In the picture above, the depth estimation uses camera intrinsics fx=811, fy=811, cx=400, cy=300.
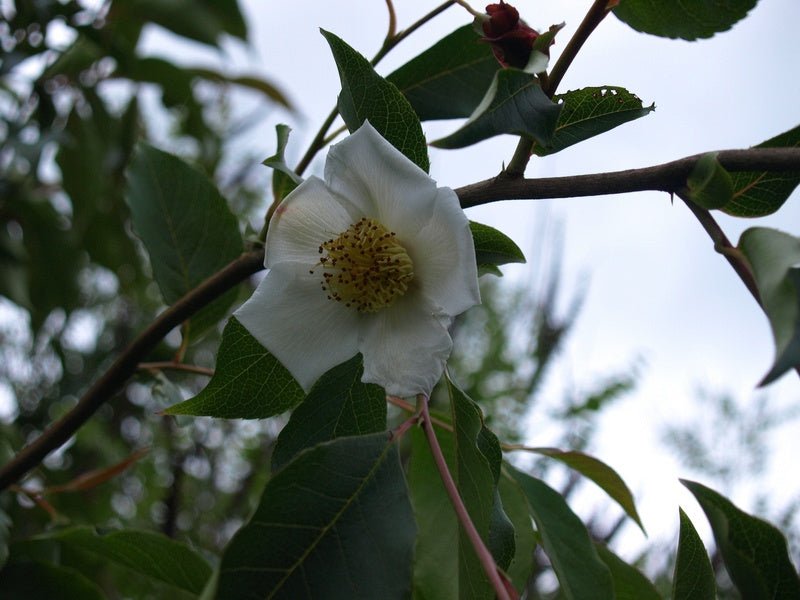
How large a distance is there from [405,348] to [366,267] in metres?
0.08

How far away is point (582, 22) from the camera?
19.0 inches

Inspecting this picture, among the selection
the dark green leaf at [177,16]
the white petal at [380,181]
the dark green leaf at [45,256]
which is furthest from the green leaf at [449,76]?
the dark green leaf at [45,256]

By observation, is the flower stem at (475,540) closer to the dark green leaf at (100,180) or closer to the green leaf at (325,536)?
the green leaf at (325,536)

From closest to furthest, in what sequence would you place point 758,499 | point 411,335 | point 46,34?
1. point 411,335
2. point 46,34
3. point 758,499

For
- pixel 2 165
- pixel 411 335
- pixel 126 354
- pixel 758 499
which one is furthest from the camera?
pixel 758 499

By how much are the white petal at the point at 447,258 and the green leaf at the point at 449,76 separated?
0.18 meters

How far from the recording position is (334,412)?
0.55 m

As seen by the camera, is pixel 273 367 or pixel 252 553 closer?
pixel 252 553

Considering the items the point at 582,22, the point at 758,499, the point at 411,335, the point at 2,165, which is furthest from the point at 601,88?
the point at 758,499

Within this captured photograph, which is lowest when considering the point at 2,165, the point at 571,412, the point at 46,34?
the point at 571,412

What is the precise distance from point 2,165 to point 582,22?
1245 millimetres

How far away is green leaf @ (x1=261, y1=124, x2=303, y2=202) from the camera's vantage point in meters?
0.52

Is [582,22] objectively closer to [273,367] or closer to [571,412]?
[273,367]

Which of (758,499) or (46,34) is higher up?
(46,34)
